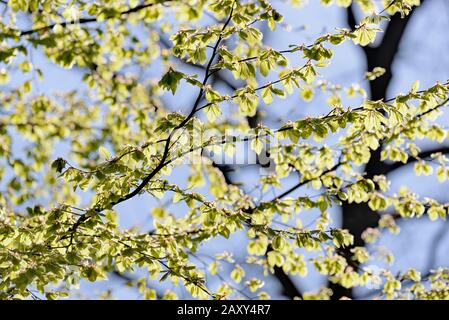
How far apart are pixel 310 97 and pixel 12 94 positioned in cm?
431

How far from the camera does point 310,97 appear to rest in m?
5.84

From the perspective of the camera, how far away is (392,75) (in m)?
8.18

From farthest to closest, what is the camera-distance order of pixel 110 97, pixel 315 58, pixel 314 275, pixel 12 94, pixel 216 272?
1. pixel 314 275
2. pixel 12 94
3. pixel 110 97
4. pixel 216 272
5. pixel 315 58

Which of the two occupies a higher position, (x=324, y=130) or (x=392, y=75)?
(x=392, y=75)

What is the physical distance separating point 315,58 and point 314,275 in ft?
20.7

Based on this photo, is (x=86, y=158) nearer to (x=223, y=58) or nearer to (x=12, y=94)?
(x=12, y=94)

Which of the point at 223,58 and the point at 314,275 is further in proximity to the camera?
the point at 314,275

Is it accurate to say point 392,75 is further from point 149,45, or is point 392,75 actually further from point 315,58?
point 315,58

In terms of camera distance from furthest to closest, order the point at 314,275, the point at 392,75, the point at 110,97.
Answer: the point at 314,275, the point at 392,75, the point at 110,97
